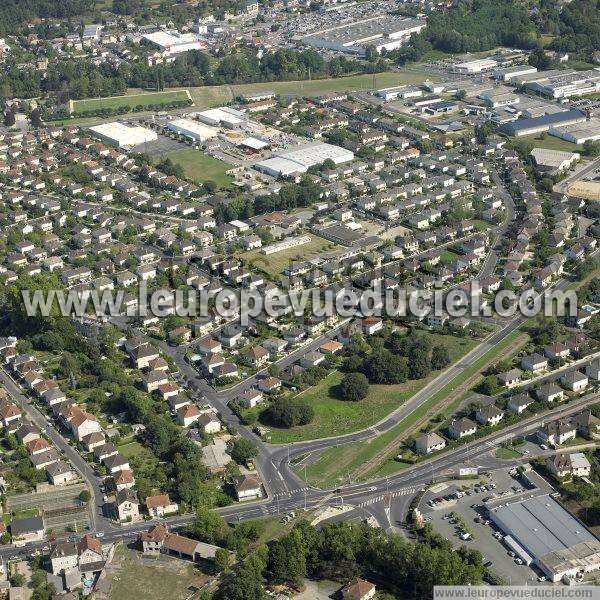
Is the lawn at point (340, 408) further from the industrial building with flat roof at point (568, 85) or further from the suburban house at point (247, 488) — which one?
the industrial building with flat roof at point (568, 85)

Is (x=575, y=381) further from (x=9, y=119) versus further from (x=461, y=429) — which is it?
(x=9, y=119)

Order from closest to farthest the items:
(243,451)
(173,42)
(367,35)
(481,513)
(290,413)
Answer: (481,513)
(243,451)
(290,413)
(367,35)
(173,42)

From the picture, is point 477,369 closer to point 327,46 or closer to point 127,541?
point 127,541

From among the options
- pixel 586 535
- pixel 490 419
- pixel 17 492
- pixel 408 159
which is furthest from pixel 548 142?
pixel 17 492

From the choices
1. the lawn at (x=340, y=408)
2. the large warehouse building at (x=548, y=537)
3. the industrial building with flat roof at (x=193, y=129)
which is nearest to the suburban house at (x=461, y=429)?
the lawn at (x=340, y=408)

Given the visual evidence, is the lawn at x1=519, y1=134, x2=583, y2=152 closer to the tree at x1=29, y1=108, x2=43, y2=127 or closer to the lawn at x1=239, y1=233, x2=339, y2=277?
the lawn at x1=239, y1=233, x2=339, y2=277

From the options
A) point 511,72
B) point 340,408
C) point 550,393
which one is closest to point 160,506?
point 340,408

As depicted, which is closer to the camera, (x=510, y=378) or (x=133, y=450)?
(x=133, y=450)
